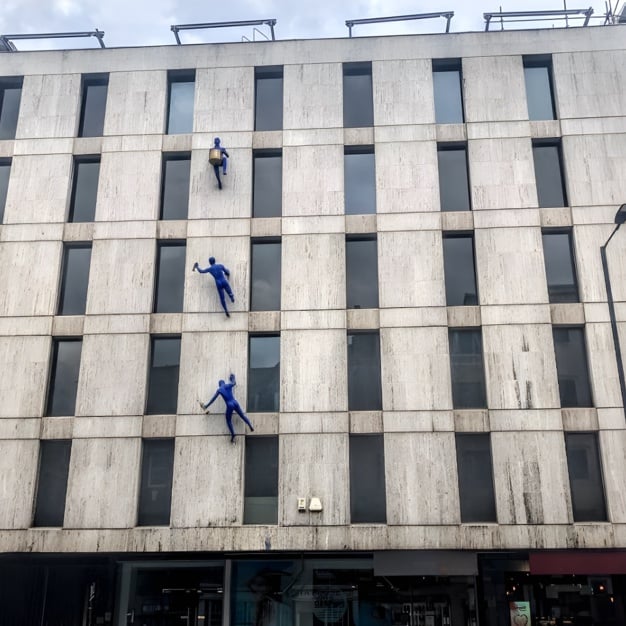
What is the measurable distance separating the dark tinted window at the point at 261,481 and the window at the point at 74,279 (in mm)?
7501

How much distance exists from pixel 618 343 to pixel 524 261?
12.6 ft

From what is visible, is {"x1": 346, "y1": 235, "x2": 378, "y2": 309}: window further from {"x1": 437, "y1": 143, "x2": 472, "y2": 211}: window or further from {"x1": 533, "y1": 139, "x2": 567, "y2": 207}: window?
{"x1": 533, "y1": 139, "x2": 567, "y2": 207}: window

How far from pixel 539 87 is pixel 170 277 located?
48.2 ft

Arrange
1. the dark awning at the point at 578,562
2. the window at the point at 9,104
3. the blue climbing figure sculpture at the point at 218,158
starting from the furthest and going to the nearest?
the window at the point at 9,104 → the blue climbing figure sculpture at the point at 218,158 → the dark awning at the point at 578,562

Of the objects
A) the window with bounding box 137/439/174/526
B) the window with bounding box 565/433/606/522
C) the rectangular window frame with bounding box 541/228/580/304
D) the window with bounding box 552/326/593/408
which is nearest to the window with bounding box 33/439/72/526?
the window with bounding box 137/439/174/526

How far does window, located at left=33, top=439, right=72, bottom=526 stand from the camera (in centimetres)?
2075

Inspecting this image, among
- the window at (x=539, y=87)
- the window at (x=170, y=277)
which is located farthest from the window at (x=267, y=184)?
the window at (x=539, y=87)

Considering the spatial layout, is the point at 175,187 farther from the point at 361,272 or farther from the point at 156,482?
the point at 156,482

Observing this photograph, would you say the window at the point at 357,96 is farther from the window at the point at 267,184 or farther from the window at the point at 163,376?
the window at the point at 163,376

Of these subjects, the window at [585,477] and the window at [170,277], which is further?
the window at [170,277]

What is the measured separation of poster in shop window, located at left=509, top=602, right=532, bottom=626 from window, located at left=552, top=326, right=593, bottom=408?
19.8ft

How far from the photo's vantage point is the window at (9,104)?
24828 millimetres

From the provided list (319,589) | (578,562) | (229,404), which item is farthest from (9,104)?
(578,562)

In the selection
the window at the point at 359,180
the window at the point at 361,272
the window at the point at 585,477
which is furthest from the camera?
the window at the point at 359,180
